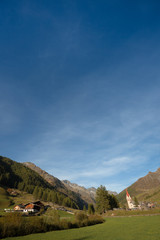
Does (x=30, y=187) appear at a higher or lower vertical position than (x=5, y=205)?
higher

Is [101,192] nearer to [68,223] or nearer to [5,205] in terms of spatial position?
[68,223]

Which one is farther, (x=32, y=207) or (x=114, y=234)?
(x=32, y=207)

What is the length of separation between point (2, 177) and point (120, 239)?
196 m

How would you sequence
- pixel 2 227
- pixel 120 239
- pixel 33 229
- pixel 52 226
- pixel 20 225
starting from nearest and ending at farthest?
1. pixel 120 239
2. pixel 2 227
3. pixel 20 225
4. pixel 33 229
5. pixel 52 226

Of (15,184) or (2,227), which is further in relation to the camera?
(15,184)

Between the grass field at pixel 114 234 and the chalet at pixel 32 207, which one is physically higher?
the chalet at pixel 32 207

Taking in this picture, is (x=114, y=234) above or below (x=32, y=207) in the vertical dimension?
below

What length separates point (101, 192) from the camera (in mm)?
83125

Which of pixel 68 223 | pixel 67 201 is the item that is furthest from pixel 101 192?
pixel 67 201

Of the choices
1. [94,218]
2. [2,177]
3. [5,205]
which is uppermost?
[2,177]

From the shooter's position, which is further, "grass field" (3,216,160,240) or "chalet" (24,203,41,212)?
"chalet" (24,203,41,212)

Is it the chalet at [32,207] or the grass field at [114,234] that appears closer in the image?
the grass field at [114,234]

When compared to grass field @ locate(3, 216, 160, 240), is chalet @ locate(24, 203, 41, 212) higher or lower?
higher

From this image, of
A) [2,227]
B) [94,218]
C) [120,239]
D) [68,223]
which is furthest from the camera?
[94,218]
